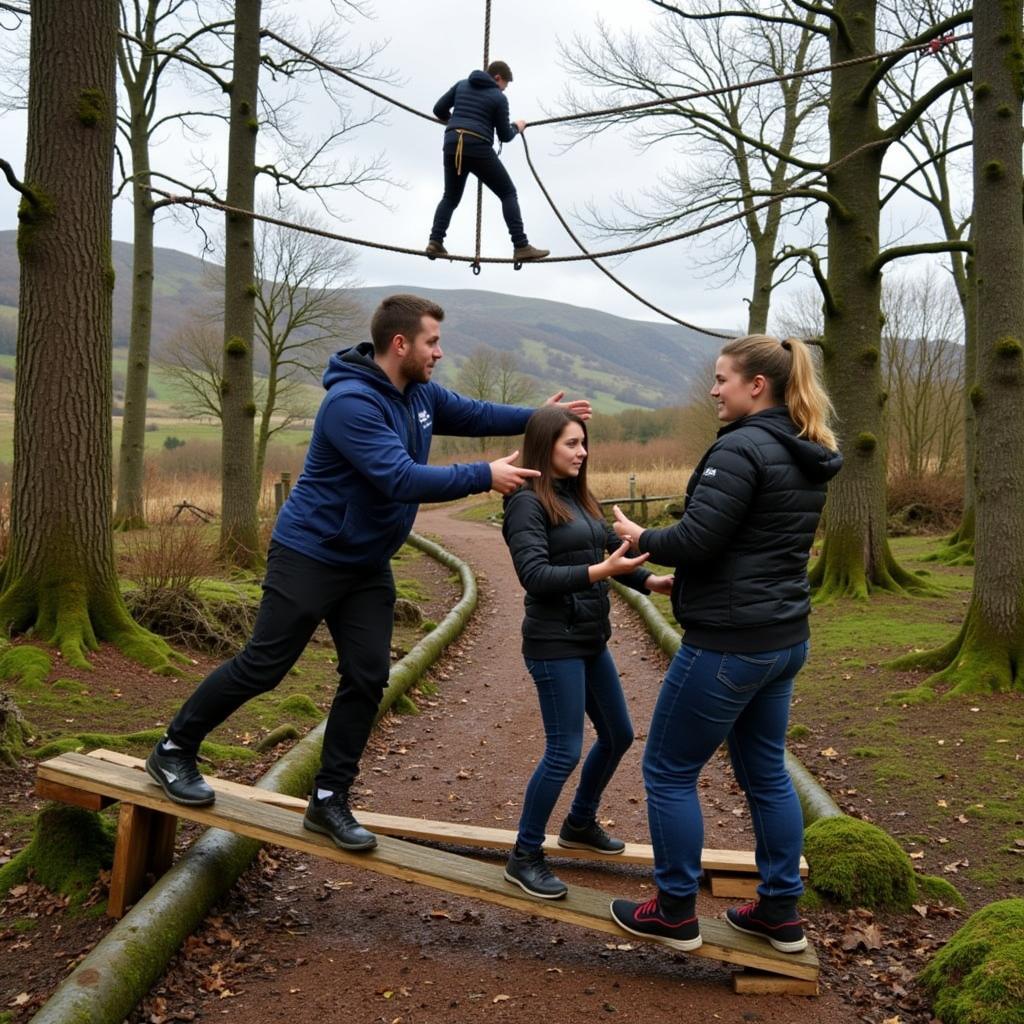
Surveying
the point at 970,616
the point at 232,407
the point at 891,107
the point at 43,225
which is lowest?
the point at 970,616

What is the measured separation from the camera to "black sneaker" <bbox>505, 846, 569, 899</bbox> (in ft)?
11.9

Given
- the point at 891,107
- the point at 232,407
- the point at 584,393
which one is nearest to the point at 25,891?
the point at 232,407

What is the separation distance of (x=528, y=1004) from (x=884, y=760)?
3.25 meters

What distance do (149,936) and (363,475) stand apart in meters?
1.68

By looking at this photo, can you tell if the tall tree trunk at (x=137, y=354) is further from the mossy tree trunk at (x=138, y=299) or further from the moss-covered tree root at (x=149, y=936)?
the moss-covered tree root at (x=149, y=936)

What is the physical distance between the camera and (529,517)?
368 cm

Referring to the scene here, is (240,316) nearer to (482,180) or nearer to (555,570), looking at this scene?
(482,180)

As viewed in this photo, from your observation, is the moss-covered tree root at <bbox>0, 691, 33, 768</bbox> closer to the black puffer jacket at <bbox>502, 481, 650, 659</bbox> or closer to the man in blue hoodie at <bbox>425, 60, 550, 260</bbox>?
the black puffer jacket at <bbox>502, 481, 650, 659</bbox>

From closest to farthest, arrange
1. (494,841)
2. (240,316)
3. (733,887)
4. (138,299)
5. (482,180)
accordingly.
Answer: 1. (733,887)
2. (494,841)
3. (482,180)
4. (240,316)
5. (138,299)

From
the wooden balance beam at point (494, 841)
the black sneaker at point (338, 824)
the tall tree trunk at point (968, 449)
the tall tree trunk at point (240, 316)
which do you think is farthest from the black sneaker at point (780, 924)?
the tall tree trunk at point (968, 449)

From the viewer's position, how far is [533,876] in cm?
367

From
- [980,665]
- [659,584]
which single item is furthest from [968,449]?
[659,584]

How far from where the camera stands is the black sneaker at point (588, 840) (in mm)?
4273

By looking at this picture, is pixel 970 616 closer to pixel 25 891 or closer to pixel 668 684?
pixel 668 684
